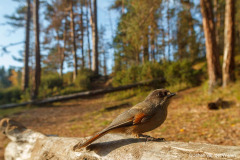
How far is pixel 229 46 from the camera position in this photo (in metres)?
7.38

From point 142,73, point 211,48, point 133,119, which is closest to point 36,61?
point 142,73

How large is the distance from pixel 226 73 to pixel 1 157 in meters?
8.60

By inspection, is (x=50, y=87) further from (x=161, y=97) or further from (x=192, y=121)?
(x=161, y=97)

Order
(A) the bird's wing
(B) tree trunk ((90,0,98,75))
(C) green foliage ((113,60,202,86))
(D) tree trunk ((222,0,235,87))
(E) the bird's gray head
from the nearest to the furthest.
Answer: (A) the bird's wing < (E) the bird's gray head < (C) green foliage ((113,60,202,86)) < (D) tree trunk ((222,0,235,87)) < (B) tree trunk ((90,0,98,75))

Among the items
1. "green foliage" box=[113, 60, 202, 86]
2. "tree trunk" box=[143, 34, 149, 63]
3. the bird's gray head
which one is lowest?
the bird's gray head

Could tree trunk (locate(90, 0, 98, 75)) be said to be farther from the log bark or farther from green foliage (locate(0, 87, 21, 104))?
the log bark

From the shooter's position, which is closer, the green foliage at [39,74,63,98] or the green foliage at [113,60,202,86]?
the green foliage at [113,60,202,86]

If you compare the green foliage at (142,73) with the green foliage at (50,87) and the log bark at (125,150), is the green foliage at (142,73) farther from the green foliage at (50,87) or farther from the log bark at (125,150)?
the green foliage at (50,87)

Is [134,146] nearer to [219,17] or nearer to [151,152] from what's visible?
[151,152]

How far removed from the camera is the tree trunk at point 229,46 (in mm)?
7191

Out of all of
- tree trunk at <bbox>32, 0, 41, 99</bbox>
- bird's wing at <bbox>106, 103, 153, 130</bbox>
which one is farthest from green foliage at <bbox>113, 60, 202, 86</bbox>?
tree trunk at <bbox>32, 0, 41, 99</bbox>

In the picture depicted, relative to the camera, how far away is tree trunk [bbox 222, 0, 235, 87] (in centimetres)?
719

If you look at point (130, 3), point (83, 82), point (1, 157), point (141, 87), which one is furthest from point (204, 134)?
point (83, 82)

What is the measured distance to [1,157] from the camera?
3.11m
